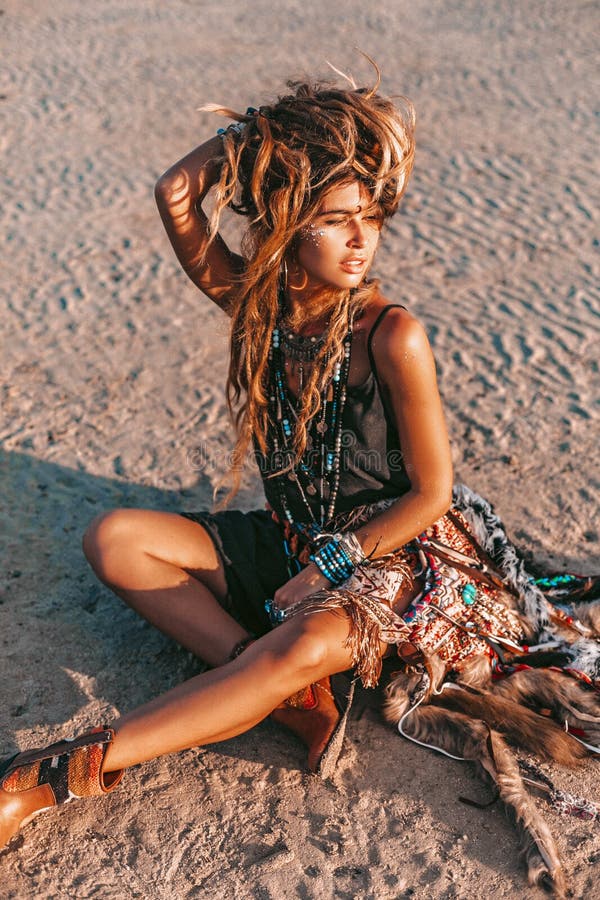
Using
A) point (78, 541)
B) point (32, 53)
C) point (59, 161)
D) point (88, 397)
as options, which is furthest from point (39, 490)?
point (32, 53)

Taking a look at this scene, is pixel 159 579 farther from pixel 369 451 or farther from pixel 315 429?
pixel 369 451

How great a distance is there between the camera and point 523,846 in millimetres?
2652

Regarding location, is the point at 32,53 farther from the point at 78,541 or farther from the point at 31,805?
the point at 31,805

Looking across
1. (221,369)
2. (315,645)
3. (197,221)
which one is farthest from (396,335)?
(221,369)

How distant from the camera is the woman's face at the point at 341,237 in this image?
2844 mm

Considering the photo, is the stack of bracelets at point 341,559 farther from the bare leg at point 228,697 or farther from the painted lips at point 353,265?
the painted lips at point 353,265

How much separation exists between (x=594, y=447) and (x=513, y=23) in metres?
7.70

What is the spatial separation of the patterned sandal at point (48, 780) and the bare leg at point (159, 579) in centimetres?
58

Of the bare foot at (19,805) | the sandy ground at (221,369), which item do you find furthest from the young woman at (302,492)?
the sandy ground at (221,369)

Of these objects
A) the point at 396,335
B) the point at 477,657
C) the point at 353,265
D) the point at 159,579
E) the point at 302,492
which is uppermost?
the point at 353,265

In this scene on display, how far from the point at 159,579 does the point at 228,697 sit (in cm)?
60

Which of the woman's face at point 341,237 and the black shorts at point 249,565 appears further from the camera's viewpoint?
the black shorts at point 249,565

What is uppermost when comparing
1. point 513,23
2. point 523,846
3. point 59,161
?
point 513,23

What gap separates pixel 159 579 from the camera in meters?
3.19
